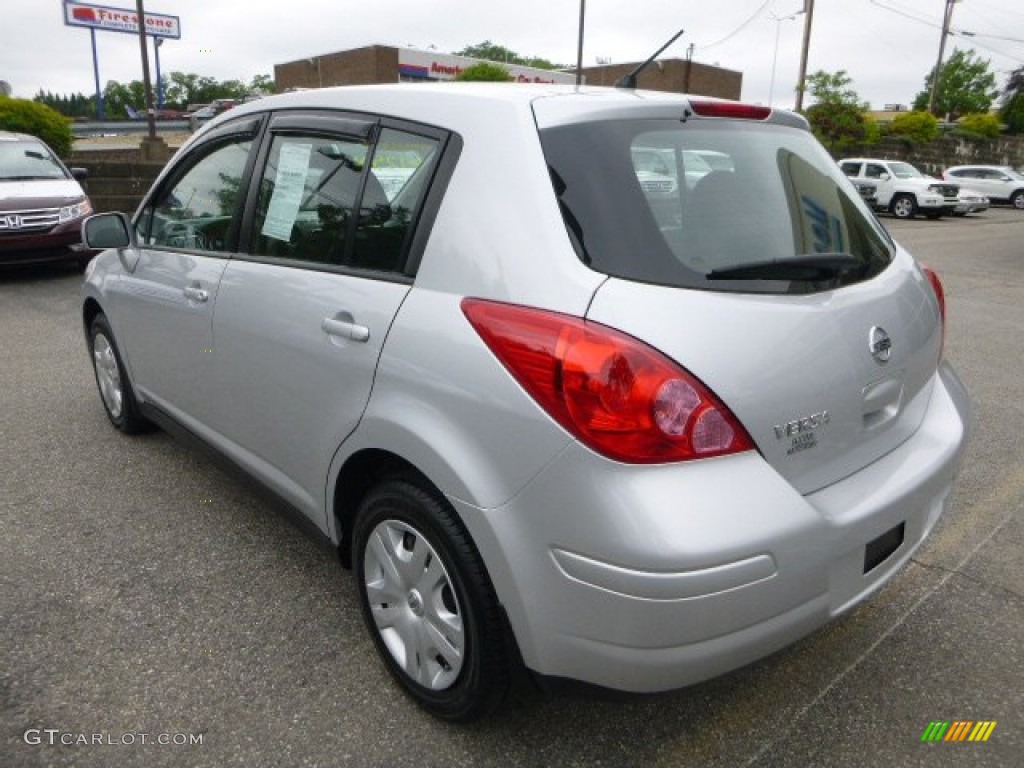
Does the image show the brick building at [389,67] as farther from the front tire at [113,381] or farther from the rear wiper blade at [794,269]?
the rear wiper blade at [794,269]

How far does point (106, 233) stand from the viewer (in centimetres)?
357

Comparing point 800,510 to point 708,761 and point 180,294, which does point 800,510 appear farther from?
point 180,294

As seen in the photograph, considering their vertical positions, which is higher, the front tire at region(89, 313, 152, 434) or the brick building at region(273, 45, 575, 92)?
the brick building at region(273, 45, 575, 92)

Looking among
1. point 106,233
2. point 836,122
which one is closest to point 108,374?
point 106,233

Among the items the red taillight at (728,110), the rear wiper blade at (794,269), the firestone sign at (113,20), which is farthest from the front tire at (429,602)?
the firestone sign at (113,20)

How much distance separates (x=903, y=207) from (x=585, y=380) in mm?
25948

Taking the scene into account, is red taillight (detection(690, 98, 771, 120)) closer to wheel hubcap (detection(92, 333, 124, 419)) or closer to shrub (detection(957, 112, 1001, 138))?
wheel hubcap (detection(92, 333, 124, 419))

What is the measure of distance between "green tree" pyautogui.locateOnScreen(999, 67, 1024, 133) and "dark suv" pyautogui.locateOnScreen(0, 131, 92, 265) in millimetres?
52295

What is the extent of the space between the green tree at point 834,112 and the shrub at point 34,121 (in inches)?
1091

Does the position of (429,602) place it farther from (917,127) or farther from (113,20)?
(113,20)

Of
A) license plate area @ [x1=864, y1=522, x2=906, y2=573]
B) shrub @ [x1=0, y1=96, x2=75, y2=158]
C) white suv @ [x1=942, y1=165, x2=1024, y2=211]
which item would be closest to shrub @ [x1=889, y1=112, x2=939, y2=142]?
white suv @ [x1=942, y1=165, x2=1024, y2=211]

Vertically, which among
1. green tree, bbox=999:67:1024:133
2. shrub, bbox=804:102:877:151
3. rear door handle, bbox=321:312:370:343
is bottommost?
rear door handle, bbox=321:312:370:343

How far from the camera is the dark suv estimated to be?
8.66 metres

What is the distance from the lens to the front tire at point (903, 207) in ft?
78.4
